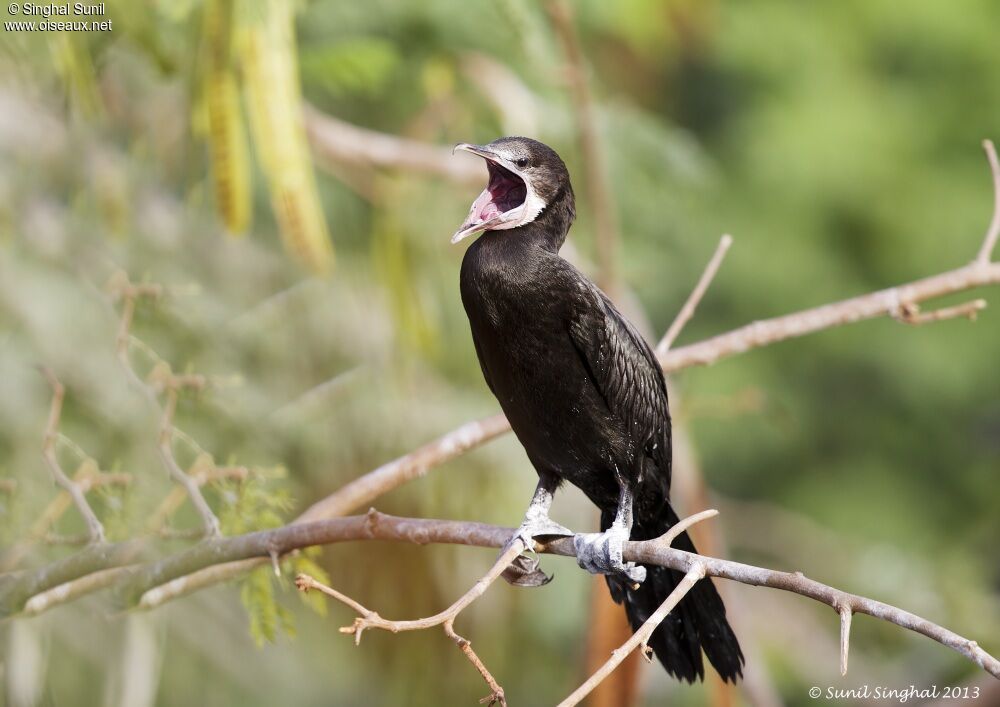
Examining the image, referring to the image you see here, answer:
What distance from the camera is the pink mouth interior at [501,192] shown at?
8.68 feet

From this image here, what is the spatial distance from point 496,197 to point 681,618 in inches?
41.2

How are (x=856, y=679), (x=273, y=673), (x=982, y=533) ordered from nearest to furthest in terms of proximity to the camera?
(x=273, y=673) → (x=856, y=679) → (x=982, y=533)

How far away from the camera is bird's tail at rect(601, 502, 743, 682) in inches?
111

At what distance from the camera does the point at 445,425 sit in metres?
6.11

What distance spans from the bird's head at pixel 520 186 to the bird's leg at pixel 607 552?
653mm

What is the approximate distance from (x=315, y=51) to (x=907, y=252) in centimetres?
978

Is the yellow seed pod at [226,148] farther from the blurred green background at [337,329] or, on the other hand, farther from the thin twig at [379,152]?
the thin twig at [379,152]

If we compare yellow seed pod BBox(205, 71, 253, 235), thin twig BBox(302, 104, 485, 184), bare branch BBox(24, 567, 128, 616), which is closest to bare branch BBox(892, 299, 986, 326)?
yellow seed pod BBox(205, 71, 253, 235)

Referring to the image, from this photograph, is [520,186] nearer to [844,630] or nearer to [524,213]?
[524,213]

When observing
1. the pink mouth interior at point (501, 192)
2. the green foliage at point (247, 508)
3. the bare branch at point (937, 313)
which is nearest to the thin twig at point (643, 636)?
the pink mouth interior at point (501, 192)

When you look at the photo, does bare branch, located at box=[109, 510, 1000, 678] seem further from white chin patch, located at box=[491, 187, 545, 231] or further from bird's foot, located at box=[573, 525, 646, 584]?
white chin patch, located at box=[491, 187, 545, 231]

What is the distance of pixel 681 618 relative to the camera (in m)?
2.88

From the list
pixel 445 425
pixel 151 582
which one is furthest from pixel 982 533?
pixel 151 582

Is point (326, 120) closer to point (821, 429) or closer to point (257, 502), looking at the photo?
point (257, 502)
